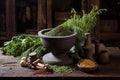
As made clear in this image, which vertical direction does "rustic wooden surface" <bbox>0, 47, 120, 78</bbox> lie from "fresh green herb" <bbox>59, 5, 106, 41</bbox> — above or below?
below

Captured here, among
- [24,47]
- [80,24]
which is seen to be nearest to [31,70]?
[24,47]

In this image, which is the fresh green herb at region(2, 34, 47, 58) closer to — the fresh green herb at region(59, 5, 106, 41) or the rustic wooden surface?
the rustic wooden surface

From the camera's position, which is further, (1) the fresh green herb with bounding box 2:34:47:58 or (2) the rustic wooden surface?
(1) the fresh green herb with bounding box 2:34:47:58

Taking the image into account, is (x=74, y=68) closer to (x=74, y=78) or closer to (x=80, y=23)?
(x=74, y=78)

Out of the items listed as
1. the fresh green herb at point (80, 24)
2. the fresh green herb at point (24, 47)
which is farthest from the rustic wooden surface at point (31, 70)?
the fresh green herb at point (80, 24)

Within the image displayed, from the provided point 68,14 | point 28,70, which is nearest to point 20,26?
point 68,14

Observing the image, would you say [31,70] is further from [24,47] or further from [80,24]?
[80,24]

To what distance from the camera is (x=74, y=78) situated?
209 centimetres

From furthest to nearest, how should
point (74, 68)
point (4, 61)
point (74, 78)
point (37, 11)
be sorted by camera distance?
point (37, 11) → point (4, 61) → point (74, 68) → point (74, 78)

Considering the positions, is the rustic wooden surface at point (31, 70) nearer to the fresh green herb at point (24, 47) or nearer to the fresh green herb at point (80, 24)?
the fresh green herb at point (24, 47)

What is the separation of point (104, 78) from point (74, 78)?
0.64ft

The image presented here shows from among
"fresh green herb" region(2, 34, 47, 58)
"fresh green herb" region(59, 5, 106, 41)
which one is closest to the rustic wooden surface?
"fresh green herb" region(2, 34, 47, 58)

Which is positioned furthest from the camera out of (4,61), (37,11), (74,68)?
(37,11)

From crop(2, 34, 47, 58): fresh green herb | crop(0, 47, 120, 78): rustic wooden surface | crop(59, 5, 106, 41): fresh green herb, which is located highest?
crop(59, 5, 106, 41): fresh green herb
